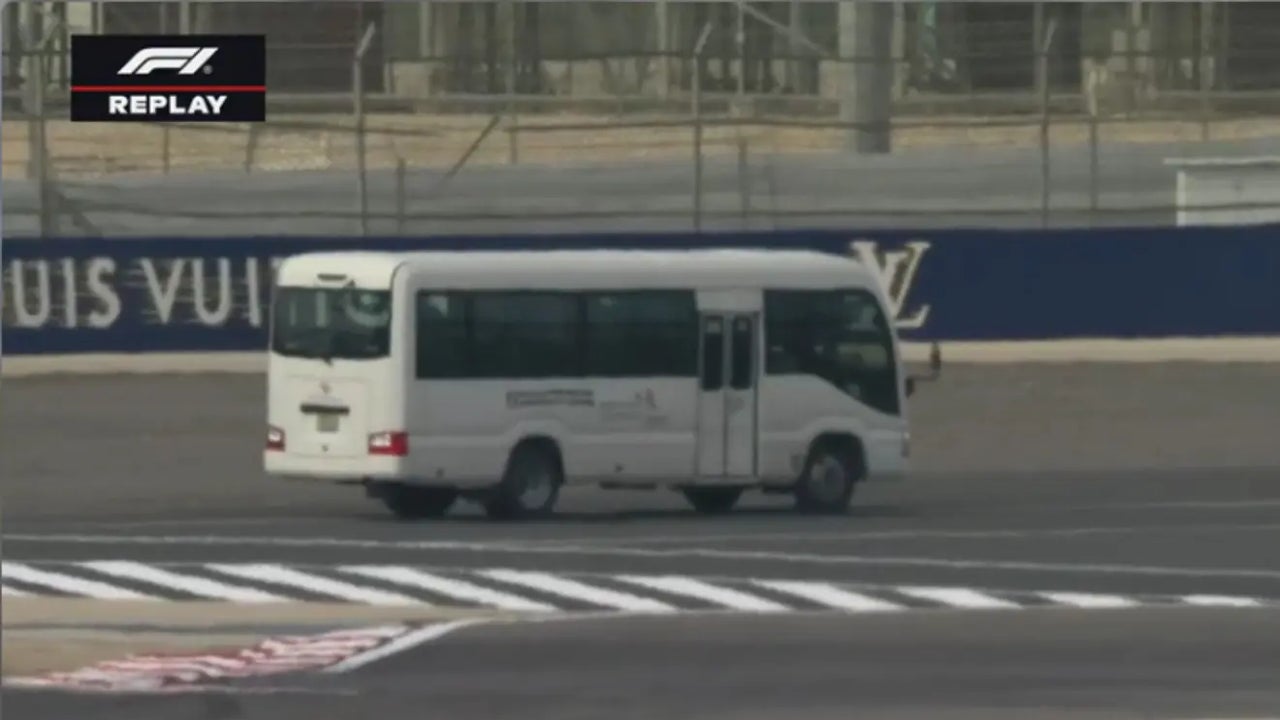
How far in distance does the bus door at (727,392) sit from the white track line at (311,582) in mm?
3867

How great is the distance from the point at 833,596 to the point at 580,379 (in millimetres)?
3937

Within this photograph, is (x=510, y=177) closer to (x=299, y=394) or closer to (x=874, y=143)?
(x=874, y=143)

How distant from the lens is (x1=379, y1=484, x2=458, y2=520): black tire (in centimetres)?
2425

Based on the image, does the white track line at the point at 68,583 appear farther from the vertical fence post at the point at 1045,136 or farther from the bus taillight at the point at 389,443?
the vertical fence post at the point at 1045,136

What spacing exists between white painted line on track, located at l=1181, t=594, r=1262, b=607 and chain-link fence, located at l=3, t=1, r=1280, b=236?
37.0ft

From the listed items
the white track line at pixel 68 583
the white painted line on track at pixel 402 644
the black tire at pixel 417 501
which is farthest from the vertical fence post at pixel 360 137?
the white painted line on track at pixel 402 644

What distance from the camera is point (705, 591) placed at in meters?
21.0

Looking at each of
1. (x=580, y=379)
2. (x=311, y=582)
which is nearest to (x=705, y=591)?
(x=311, y=582)

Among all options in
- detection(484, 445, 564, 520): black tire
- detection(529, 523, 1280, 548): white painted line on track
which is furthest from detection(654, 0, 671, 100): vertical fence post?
detection(484, 445, 564, 520): black tire

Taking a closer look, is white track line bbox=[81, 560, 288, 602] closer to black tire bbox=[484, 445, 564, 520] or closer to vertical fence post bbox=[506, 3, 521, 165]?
black tire bbox=[484, 445, 564, 520]

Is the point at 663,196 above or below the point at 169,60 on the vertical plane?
below

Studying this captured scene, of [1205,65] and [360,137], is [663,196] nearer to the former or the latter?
[360,137]

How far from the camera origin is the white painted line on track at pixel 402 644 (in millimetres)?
15488

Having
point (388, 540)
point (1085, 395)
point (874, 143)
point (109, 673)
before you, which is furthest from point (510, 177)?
point (109, 673)
